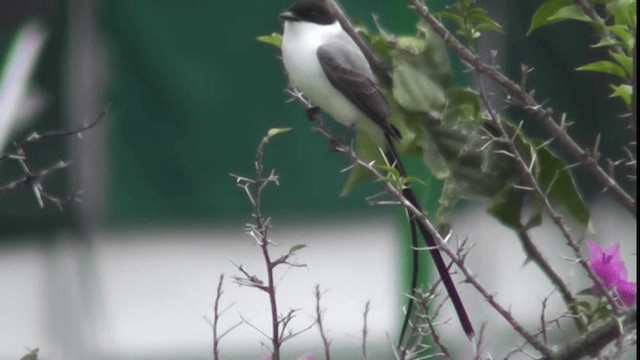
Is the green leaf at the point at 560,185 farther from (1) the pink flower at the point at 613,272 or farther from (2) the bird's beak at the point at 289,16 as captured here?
(2) the bird's beak at the point at 289,16

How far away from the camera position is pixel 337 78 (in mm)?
1545

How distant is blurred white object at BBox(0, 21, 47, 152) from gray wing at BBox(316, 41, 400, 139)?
1831 millimetres

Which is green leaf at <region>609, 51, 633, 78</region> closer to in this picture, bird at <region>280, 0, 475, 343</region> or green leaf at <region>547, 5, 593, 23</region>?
green leaf at <region>547, 5, 593, 23</region>

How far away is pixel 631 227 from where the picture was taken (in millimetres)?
3518

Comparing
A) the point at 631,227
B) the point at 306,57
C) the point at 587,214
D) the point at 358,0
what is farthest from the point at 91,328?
the point at 587,214

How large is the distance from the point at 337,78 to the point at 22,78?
2.07 metres

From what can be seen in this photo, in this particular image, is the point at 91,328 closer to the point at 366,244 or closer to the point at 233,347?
the point at 233,347

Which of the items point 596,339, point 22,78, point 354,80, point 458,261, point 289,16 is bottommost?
point 596,339

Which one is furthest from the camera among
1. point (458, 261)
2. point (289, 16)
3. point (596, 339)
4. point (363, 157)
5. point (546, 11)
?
point (289, 16)

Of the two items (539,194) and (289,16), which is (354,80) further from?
(539,194)

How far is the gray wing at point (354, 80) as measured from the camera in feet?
4.33

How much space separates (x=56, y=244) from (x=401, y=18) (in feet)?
3.97

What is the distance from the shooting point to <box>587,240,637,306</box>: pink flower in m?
1.04

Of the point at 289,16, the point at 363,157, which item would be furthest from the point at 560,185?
the point at 289,16
